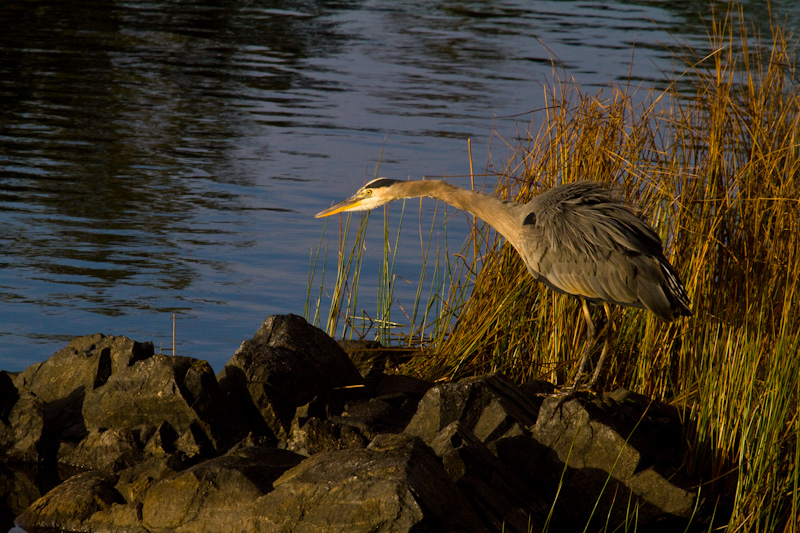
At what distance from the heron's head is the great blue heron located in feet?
1.66

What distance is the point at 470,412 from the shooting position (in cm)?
476

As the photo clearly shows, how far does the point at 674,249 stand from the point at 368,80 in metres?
12.2

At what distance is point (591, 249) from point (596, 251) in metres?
0.03

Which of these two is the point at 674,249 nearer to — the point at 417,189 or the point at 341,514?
the point at 417,189

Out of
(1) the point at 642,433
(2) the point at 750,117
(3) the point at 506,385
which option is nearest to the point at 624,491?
(1) the point at 642,433

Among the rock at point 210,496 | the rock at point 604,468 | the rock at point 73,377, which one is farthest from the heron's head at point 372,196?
the rock at point 210,496

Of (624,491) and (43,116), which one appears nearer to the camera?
(624,491)

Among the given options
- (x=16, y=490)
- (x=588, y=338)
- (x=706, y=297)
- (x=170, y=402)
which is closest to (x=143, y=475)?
(x=170, y=402)

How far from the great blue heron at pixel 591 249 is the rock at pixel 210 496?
1.59m

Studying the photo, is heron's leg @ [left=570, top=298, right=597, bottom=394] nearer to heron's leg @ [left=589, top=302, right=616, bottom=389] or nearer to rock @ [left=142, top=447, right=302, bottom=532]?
heron's leg @ [left=589, top=302, right=616, bottom=389]

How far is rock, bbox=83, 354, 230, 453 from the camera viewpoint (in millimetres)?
4902

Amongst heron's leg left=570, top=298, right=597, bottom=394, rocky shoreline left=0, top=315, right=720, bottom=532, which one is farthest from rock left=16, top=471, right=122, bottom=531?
heron's leg left=570, top=298, right=597, bottom=394

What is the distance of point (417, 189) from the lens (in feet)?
17.5

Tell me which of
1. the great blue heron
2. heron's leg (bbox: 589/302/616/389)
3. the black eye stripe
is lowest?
heron's leg (bbox: 589/302/616/389)
